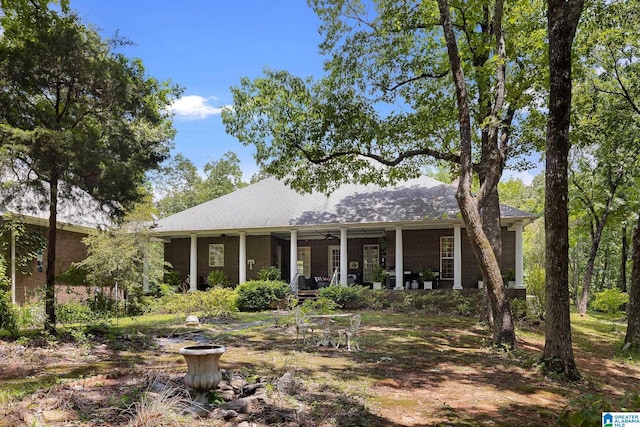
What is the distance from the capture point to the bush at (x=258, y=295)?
19.3 m

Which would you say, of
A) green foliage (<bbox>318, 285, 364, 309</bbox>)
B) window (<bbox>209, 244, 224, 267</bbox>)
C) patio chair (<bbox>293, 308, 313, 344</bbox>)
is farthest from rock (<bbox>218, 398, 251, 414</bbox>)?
window (<bbox>209, 244, 224, 267</bbox>)

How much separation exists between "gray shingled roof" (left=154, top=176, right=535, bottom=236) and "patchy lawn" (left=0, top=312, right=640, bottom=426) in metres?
7.69

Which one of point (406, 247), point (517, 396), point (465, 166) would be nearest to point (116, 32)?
point (465, 166)

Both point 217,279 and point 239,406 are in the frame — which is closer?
point 239,406

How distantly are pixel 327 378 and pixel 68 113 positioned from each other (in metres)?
8.77

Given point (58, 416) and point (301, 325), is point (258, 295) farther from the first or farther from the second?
point (58, 416)

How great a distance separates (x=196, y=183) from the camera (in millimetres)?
49250

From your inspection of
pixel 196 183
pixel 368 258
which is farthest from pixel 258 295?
pixel 196 183

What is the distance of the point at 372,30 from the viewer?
14.0 meters

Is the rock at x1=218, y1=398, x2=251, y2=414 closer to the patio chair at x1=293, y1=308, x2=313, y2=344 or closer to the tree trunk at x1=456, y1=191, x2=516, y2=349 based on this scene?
the patio chair at x1=293, y1=308, x2=313, y2=344

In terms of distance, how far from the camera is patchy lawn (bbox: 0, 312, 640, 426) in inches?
210

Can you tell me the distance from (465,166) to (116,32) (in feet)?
28.8

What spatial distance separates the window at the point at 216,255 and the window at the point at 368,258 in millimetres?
7435

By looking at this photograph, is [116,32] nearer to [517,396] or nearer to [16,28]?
[16,28]
